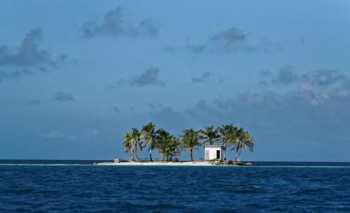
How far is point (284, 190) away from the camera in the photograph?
297 ft

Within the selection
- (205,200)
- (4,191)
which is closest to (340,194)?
(205,200)

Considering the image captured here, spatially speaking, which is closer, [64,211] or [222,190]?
[64,211]

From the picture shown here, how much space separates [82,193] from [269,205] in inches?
885

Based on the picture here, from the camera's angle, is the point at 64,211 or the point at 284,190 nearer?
the point at 64,211

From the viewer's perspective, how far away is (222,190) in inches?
3506

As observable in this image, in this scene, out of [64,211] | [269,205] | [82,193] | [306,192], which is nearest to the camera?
[64,211]

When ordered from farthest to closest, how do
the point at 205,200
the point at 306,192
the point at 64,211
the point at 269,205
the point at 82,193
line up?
the point at 306,192
the point at 82,193
the point at 205,200
the point at 269,205
the point at 64,211

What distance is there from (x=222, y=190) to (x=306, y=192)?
976 cm

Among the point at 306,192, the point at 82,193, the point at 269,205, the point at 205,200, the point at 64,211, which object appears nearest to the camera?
the point at 64,211

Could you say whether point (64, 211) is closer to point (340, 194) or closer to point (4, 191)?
point (4, 191)

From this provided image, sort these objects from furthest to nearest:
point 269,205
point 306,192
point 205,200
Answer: point 306,192 < point 205,200 < point 269,205

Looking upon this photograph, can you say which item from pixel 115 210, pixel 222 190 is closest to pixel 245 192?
pixel 222 190

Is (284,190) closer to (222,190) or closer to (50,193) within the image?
(222,190)

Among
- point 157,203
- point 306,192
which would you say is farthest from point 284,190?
point 157,203
